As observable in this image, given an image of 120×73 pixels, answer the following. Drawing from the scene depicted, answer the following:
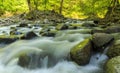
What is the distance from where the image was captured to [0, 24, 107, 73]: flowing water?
5324 millimetres

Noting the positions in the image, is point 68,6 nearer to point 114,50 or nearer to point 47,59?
point 47,59

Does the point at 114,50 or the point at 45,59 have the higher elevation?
the point at 114,50

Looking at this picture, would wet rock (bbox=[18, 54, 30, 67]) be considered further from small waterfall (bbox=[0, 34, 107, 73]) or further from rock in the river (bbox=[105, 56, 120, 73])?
rock in the river (bbox=[105, 56, 120, 73])

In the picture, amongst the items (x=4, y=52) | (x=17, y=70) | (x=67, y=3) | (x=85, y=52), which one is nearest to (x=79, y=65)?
(x=85, y=52)

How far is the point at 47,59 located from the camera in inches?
226

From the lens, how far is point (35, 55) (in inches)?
231

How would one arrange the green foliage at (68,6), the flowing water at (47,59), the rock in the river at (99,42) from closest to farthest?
the flowing water at (47,59) → the rock in the river at (99,42) → the green foliage at (68,6)

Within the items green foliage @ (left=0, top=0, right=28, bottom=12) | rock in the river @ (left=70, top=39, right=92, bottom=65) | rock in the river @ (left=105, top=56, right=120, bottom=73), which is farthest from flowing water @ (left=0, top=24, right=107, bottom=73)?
green foliage @ (left=0, top=0, right=28, bottom=12)

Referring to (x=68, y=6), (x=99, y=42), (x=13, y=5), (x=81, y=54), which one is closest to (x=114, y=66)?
(x=81, y=54)

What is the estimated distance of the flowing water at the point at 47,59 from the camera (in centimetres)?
532

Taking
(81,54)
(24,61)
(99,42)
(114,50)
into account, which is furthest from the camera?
(99,42)

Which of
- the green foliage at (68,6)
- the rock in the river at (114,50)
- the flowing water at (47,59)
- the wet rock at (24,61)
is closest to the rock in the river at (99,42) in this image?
the flowing water at (47,59)

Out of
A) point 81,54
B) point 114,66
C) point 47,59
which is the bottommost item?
point 47,59

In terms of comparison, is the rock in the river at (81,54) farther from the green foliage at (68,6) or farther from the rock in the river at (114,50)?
the green foliage at (68,6)
